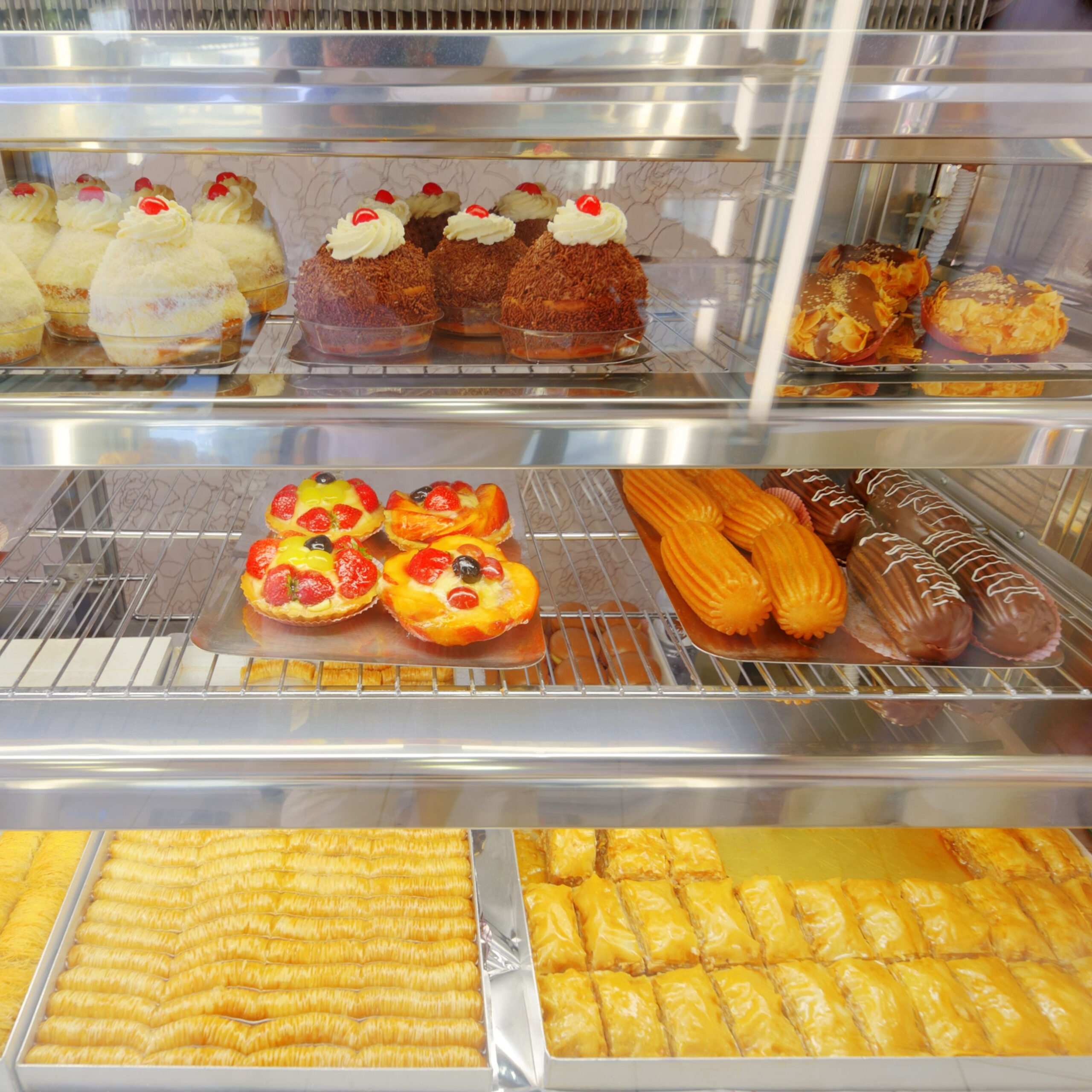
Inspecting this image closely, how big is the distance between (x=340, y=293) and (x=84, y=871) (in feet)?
3.77

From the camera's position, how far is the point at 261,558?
140cm

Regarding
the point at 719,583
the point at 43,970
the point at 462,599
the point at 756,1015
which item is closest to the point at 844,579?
the point at 719,583

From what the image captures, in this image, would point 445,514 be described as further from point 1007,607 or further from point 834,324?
point 1007,607

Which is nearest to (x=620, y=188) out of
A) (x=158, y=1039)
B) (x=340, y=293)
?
(x=340, y=293)

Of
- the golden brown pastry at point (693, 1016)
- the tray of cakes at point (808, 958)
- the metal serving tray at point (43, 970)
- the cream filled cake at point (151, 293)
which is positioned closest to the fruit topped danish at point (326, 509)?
the cream filled cake at point (151, 293)

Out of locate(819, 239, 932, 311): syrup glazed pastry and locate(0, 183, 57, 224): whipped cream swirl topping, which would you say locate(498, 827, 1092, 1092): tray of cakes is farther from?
locate(0, 183, 57, 224): whipped cream swirl topping

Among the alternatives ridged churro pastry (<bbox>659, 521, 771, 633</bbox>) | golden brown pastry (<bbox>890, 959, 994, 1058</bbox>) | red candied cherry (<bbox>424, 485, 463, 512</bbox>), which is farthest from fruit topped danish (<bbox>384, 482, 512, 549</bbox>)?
golden brown pastry (<bbox>890, 959, 994, 1058</bbox>)

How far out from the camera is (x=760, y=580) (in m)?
1.37

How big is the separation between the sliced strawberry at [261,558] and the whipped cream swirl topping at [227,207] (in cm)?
51

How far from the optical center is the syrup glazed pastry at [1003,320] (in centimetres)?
115

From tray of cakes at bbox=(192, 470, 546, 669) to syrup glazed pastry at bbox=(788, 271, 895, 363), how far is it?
0.57 metres

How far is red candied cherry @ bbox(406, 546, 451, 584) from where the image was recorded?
1335 millimetres

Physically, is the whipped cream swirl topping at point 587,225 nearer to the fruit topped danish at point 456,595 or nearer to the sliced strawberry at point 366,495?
the fruit topped danish at point 456,595

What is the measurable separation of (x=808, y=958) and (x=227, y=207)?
161 centimetres
